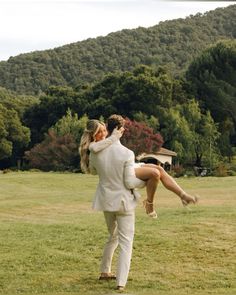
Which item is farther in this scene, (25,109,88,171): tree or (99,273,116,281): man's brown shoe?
(25,109,88,171): tree

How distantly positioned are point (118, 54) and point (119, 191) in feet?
296

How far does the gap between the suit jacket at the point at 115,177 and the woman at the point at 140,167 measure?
0.28 feet

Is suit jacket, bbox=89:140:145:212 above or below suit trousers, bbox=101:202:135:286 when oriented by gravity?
above

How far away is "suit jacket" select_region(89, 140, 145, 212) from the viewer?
8094 millimetres

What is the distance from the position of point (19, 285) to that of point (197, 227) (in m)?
5.15

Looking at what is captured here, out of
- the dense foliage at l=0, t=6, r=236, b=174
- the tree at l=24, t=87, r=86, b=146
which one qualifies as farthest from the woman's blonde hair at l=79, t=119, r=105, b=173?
the tree at l=24, t=87, r=86, b=146

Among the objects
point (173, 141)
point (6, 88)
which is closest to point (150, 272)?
point (173, 141)

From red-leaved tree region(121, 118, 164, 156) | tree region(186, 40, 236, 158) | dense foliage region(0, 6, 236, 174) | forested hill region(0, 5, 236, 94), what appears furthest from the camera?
forested hill region(0, 5, 236, 94)

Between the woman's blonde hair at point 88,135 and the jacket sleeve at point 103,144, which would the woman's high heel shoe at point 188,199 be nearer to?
the jacket sleeve at point 103,144

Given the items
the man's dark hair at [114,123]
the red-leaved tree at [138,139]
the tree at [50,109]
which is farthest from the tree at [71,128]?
the man's dark hair at [114,123]

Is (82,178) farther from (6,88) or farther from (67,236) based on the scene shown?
(6,88)

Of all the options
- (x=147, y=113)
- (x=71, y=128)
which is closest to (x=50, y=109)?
(x=71, y=128)

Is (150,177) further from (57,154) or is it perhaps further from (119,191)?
(57,154)

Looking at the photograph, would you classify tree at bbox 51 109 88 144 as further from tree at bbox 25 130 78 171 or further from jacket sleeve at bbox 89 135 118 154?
jacket sleeve at bbox 89 135 118 154
